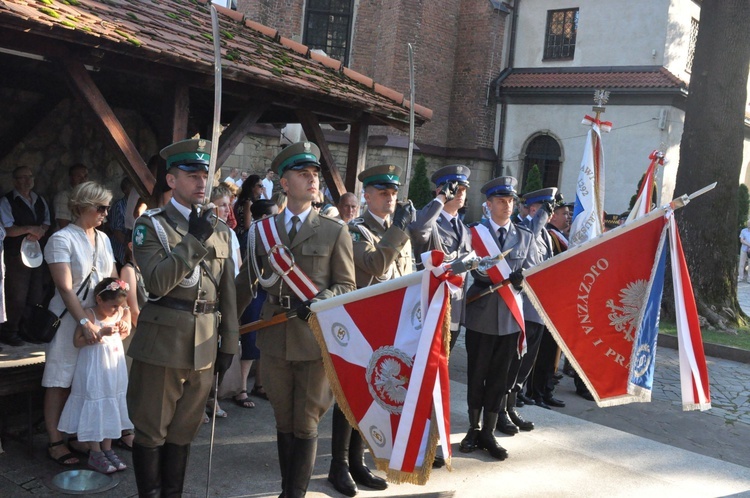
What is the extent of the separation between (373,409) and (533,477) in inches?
71.1

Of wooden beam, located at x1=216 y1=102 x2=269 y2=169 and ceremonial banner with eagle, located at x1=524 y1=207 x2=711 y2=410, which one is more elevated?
wooden beam, located at x1=216 y1=102 x2=269 y2=169

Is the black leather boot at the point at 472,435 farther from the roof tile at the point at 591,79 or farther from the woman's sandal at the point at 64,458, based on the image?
the roof tile at the point at 591,79

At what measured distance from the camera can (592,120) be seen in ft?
22.3

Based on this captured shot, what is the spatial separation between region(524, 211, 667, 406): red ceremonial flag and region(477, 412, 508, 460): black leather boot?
105 cm

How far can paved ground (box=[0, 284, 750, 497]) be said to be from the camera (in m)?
4.73

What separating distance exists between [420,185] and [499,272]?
58.6 feet

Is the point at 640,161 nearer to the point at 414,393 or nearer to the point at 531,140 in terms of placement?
the point at 531,140

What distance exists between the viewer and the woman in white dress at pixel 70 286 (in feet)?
15.1

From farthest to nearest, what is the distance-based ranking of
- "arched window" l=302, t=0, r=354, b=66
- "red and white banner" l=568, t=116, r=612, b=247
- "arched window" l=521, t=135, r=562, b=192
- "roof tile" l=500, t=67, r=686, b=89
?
"arched window" l=521, t=135, r=562, b=192 < "arched window" l=302, t=0, r=354, b=66 < "roof tile" l=500, t=67, r=686, b=89 < "red and white banner" l=568, t=116, r=612, b=247

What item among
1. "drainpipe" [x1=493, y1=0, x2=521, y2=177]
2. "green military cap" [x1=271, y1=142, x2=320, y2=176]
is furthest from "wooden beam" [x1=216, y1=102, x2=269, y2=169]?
"drainpipe" [x1=493, y1=0, x2=521, y2=177]

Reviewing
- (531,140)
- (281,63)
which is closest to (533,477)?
(281,63)

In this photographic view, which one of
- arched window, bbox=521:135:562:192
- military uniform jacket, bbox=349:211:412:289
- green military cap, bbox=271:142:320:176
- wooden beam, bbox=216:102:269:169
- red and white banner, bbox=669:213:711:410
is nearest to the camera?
green military cap, bbox=271:142:320:176

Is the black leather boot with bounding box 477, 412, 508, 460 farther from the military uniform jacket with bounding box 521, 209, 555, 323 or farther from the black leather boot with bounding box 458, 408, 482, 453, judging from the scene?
the military uniform jacket with bounding box 521, 209, 555, 323

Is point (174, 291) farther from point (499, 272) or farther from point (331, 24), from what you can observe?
point (331, 24)
